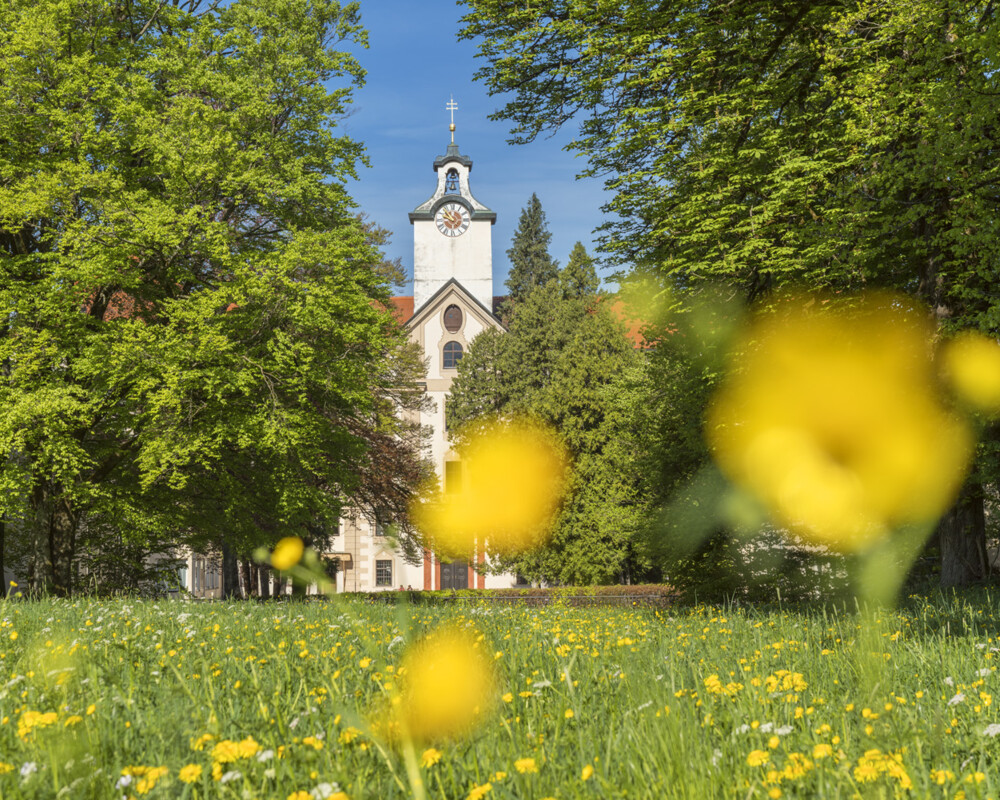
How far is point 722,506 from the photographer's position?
52.2 ft

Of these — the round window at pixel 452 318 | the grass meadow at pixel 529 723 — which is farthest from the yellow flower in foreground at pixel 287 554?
the round window at pixel 452 318

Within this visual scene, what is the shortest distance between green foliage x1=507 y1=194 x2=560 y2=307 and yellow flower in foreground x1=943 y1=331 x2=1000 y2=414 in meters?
39.1

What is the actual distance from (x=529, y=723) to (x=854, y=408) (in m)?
11.4

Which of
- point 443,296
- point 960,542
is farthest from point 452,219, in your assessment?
point 960,542

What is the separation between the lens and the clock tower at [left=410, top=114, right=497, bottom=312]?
169ft

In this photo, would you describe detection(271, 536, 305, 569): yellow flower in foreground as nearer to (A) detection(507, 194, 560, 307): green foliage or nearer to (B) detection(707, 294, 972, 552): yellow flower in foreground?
(B) detection(707, 294, 972, 552): yellow flower in foreground

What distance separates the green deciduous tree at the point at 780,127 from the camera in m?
11.2

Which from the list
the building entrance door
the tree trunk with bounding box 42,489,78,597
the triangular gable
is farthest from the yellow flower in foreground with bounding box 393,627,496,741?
the triangular gable

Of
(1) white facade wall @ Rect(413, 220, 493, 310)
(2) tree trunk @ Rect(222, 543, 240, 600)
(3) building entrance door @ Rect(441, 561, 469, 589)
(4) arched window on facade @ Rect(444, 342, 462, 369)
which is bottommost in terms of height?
(3) building entrance door @ Rect(441, 561, 469, 589)

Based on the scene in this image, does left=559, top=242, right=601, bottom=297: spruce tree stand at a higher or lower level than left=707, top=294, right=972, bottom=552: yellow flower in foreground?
higher

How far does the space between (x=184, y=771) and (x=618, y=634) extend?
4726 millimetres

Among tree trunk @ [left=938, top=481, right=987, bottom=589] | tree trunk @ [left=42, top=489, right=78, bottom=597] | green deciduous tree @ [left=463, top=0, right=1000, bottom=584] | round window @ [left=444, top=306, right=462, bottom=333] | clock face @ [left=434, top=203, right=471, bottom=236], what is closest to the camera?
green deciduous tree @ [left=463, top=0, right=1000, bottom=584]

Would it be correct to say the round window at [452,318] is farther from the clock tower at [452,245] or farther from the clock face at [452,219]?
the clock face at [452,219]

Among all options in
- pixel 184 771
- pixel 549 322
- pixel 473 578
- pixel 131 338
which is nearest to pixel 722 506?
pixel 131 338
